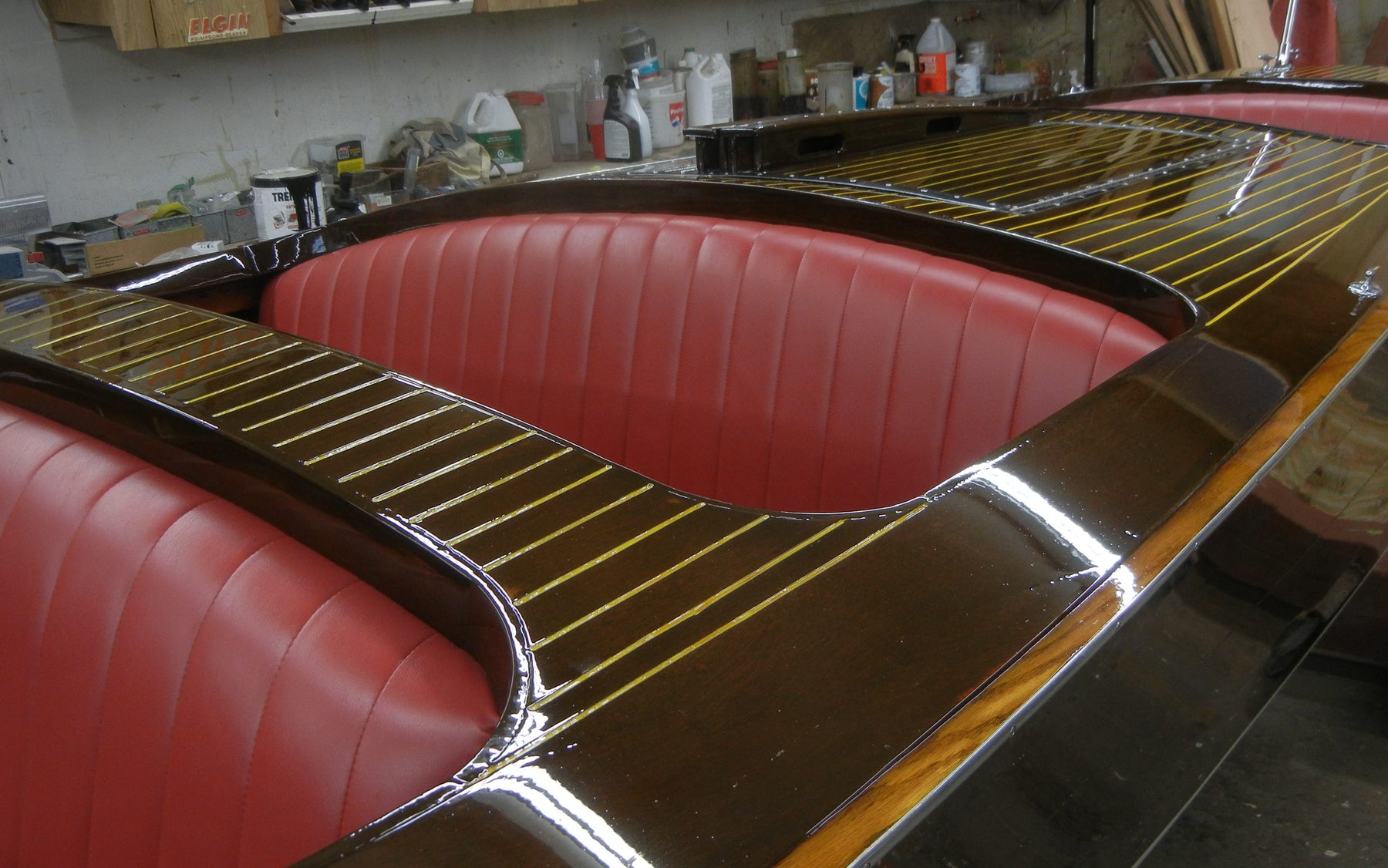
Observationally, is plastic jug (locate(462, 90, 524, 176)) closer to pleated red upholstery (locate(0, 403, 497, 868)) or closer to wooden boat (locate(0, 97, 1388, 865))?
wooden boat (locate(0, 97, 1388, 865))

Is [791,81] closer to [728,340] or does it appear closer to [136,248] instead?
[136,248]

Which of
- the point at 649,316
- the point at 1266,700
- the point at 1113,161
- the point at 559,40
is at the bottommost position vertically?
the point at 1266,700

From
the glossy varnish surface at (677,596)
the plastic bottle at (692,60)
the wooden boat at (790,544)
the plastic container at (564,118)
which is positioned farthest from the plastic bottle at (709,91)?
the glossy varnish surface at (677,596)

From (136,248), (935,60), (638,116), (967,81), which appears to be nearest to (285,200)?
(136,248)

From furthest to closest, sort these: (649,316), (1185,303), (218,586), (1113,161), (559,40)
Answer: (559,40) → (1113,161) → (649,316) → (1185,303) → (218,586)

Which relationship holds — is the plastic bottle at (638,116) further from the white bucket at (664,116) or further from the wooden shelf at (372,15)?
the wooden shelf at (372,15)

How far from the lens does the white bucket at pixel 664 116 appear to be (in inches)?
161

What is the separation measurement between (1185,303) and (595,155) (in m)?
3.16

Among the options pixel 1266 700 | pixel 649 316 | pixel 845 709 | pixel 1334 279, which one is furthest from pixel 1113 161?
pixel 845 709

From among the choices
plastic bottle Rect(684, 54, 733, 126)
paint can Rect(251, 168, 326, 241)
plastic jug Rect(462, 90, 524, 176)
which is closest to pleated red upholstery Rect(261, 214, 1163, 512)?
paint can Rect(251, 168, 326, 241)

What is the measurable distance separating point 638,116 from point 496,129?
53 centimetres

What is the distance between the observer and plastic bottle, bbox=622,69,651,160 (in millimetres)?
3920

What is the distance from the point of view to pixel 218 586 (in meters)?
0.80

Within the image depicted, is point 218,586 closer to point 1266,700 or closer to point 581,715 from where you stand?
point 581,715
